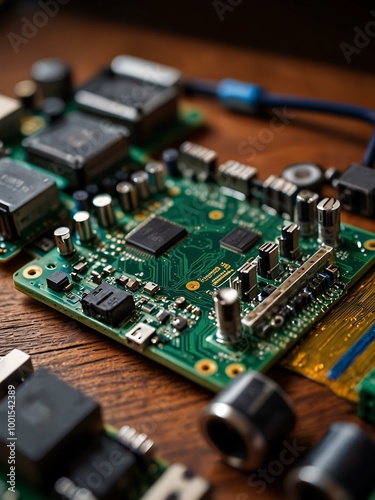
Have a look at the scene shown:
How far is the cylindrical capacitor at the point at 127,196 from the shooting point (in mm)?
3379

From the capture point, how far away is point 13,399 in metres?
2.46

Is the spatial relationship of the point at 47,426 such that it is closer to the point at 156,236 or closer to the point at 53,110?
the point at 156,236

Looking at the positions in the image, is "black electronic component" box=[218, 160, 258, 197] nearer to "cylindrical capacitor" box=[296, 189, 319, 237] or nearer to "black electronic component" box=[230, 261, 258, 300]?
"cylindrical capacitor" box=[296, 189, 319, 237]

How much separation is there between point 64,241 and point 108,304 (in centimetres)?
45

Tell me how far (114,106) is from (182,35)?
100 centimetres

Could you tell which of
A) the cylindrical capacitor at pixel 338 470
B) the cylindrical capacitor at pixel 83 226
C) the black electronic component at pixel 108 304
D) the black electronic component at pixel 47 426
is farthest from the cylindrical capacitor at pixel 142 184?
the cylindrical capacitor at pixel 338 470

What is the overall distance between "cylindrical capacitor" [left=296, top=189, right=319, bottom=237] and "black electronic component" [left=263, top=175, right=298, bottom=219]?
113 mm

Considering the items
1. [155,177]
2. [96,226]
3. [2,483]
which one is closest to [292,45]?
[155,177]

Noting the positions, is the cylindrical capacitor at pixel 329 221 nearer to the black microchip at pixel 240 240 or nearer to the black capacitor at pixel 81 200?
the black microchip at pixel 240 240

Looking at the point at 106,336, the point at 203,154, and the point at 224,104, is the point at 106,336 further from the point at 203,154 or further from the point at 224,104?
the point at 224,104

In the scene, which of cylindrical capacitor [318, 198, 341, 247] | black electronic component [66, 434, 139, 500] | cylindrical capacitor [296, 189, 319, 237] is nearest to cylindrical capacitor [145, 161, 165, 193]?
cylindrical capacitor [296, 189, 319, 237]

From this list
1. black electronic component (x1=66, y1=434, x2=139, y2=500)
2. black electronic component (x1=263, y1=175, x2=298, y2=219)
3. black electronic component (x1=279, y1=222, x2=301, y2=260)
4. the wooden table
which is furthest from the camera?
black electronic component (x1=263, y1=175, x2=298, y2=219)

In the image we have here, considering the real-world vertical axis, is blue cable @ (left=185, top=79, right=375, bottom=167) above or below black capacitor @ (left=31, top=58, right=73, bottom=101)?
below

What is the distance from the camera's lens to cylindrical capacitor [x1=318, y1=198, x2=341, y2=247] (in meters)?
2.99
